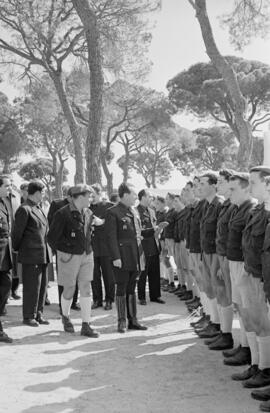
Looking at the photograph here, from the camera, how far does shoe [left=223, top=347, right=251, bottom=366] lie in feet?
16.5

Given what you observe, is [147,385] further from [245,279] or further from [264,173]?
[264,173]

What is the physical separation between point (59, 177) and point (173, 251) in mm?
26554

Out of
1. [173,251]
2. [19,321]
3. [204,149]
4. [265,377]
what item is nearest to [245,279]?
[265,377]

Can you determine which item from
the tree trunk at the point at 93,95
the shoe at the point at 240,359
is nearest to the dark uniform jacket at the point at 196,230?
the shoe at the point at 240,359

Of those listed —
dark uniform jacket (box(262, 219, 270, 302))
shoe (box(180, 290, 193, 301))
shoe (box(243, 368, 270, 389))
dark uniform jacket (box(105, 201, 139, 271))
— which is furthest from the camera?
shoe (box(180, 290, 193, 301))

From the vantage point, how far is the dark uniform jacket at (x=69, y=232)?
6.43 meters

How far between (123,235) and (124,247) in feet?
0.47

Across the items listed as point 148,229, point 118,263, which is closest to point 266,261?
point 118,263

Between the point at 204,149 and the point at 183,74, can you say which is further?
the point at 204,149

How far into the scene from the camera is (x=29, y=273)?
Result: 22.5ft

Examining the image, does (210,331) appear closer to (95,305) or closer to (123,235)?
(123,235)

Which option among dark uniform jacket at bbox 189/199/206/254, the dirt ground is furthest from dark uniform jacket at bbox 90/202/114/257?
dark uniform jacket at bbox 189/199/206/254

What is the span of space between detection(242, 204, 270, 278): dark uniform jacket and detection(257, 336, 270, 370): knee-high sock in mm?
548

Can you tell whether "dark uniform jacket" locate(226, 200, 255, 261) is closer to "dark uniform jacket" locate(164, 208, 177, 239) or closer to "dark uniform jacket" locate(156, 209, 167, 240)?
"dark uniform jacket" locate(164, 208, 177, 239)
